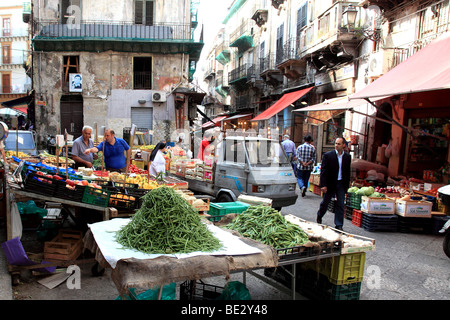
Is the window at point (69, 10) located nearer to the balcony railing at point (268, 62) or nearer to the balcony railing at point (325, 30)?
the balcony railing at point (268, 62)

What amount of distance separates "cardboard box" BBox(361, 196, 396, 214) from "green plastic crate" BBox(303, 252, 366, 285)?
4.07 meters

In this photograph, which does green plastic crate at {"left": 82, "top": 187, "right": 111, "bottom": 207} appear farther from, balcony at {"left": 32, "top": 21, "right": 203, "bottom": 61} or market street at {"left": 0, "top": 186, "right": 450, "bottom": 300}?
balcony at {"left": 32, "top": 21, "right": 203, "bottom": 61}

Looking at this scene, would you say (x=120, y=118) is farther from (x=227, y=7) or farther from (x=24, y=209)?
(x=227, y=7)

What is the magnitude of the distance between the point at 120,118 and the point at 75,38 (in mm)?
5315

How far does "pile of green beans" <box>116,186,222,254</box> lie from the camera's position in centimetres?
323

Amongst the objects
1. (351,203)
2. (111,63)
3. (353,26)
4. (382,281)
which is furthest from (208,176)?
(111,63)

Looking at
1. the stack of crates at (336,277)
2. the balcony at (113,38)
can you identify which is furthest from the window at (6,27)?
the stack of crates at (336,277)

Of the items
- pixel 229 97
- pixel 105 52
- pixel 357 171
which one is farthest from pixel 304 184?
pixel 229 97

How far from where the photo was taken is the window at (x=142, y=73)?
74.2 feet

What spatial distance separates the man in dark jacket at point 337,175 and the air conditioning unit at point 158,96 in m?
16.7

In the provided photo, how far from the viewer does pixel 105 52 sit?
71.7 feet

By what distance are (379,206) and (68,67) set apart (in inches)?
799

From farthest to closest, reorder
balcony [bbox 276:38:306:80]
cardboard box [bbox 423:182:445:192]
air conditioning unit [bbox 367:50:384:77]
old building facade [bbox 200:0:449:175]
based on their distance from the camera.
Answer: balcony [bbox 276:38:306:80] < air conditioning unit [bbox 367:50:384:77] < old building facade [bbox 200:0:449:175] < cardboard box [bbox 423:182:445:192]

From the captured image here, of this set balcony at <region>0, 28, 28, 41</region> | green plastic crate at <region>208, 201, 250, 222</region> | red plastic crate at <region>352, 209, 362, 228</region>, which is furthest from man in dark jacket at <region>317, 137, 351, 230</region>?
balcony at <region>0, 28, 28, 41</region>
